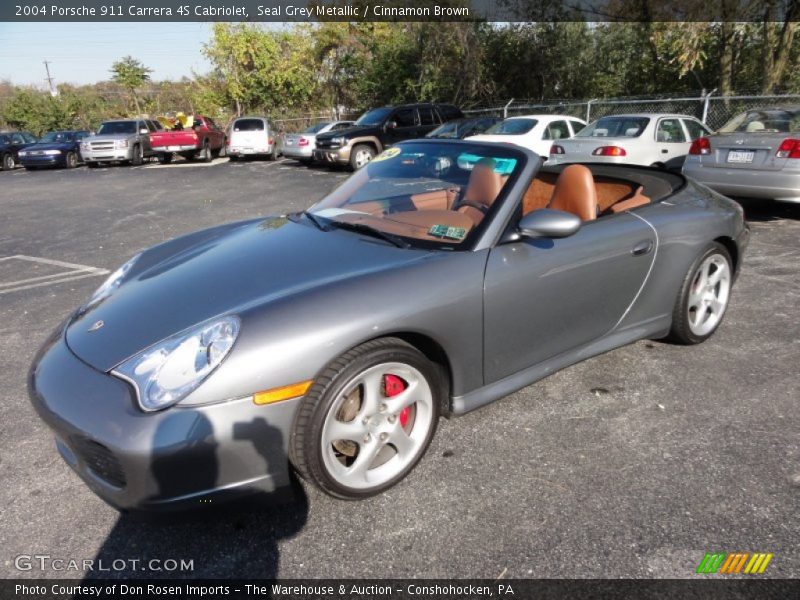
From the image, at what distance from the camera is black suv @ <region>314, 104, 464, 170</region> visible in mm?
14922

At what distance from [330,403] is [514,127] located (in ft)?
35.9

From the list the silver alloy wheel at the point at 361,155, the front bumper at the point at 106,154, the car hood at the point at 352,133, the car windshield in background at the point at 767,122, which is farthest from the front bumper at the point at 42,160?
the car windshield in background at the point at 767,122

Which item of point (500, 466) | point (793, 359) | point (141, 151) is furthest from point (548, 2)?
point (500, 466)

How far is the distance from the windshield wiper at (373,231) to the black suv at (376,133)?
12383mm

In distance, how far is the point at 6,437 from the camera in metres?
2.79

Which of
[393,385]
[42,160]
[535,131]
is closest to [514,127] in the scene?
[535,131]

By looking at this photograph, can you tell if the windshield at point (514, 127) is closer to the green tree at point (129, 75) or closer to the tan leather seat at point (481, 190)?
the tan leather seat at point (481, 190)

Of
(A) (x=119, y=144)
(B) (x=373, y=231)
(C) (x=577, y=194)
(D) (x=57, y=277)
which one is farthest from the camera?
(A) (x=119, y=144)

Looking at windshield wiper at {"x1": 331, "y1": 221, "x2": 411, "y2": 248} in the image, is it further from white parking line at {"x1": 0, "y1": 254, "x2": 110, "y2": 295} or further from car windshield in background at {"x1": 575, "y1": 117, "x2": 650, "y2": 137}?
car windshield in background at {"x1": 575, "y1": 117, "x2": 650, "y2": 137}

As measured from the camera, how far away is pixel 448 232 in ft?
8.77

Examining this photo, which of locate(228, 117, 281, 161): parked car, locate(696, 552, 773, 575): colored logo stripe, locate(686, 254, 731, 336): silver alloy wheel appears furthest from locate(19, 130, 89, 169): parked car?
locate(696, 552, 773, 575): colored logo stripe

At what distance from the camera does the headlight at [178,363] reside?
188cm

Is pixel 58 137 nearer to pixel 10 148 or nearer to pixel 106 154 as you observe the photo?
pixel 10 148

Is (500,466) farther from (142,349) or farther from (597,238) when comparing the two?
(142,349)
